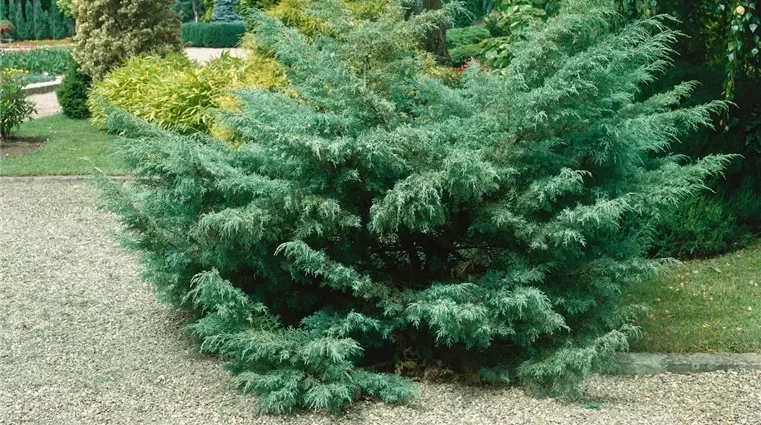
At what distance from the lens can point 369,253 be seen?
4578 mm

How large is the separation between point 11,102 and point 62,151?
108cm

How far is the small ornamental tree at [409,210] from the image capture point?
4102 millimetres

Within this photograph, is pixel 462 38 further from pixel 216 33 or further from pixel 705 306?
pixel 216 33

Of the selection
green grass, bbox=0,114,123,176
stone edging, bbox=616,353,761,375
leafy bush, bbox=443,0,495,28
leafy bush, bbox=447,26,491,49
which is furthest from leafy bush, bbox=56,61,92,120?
stone edging, bbox=616,353,761,375

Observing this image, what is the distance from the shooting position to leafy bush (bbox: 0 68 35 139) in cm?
1131

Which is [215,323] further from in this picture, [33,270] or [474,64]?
[33,270]

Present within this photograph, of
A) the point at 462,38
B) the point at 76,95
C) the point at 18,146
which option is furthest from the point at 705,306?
the point at 462,38

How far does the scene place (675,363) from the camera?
15.0 ft

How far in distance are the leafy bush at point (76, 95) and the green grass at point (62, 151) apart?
18 cm

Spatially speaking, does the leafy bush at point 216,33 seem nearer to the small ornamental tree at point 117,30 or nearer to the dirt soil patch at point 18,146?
the small ornamental tree at point 117,30

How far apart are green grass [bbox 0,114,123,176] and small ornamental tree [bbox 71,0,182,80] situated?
3.32ft

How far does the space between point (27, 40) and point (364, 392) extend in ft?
117

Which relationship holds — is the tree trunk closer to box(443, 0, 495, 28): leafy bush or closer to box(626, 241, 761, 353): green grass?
box(626, 241, 761, 353): green grass

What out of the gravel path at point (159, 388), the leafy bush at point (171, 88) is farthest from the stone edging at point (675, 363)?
the leafy bush at point (171, 88)
